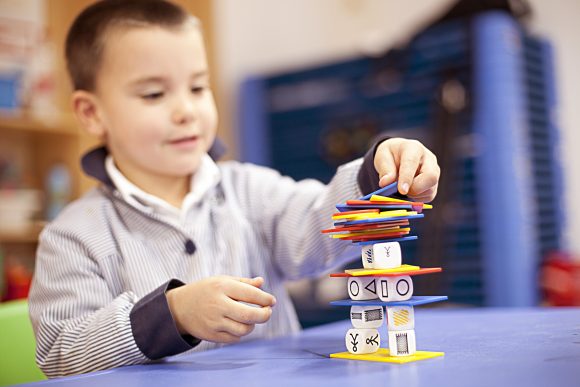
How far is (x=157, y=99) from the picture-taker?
1.00m

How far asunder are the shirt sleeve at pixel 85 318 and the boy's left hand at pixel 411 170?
0.25m

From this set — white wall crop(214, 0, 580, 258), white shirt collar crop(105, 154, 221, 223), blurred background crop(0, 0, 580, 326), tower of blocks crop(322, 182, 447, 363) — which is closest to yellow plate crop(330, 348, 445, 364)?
tower of blocks crop(322, 182, 447, 363)

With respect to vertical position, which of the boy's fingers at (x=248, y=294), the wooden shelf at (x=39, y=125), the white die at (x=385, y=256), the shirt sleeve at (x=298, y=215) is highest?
the wooden shelf at (x=39, y=125)

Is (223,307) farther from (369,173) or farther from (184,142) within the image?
(184,142)

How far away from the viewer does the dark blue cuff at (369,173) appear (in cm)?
79

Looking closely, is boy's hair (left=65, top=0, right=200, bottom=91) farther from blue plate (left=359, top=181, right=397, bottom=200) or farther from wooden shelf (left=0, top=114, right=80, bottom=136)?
wooden shelf (left=0, top=114, right=80, bottom=136)

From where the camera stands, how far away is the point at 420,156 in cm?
69

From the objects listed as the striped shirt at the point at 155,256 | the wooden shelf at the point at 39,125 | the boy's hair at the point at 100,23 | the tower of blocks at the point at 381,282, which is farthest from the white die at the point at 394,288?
the wooden shelf at the point at 39,125

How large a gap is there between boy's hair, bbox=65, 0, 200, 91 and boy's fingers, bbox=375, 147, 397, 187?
0.44m

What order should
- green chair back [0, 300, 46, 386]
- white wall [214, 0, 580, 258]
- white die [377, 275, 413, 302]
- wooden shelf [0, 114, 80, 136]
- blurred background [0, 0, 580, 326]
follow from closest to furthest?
Result: white die [377, 275, 413, 302], green chair back [0, 300, 46, 386], blurred background [0, 0, 580, 326], wooden shelf [0, 114, 80, 136], white wall [214, 0, 580, 258]

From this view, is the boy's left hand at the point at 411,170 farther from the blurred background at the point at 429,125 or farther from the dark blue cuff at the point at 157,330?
the blurred background at the point at 429,125

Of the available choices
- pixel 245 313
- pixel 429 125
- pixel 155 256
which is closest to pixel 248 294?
pixel 245 313

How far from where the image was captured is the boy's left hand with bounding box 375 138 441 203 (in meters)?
0.67

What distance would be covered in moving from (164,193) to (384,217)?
1.77 ft
